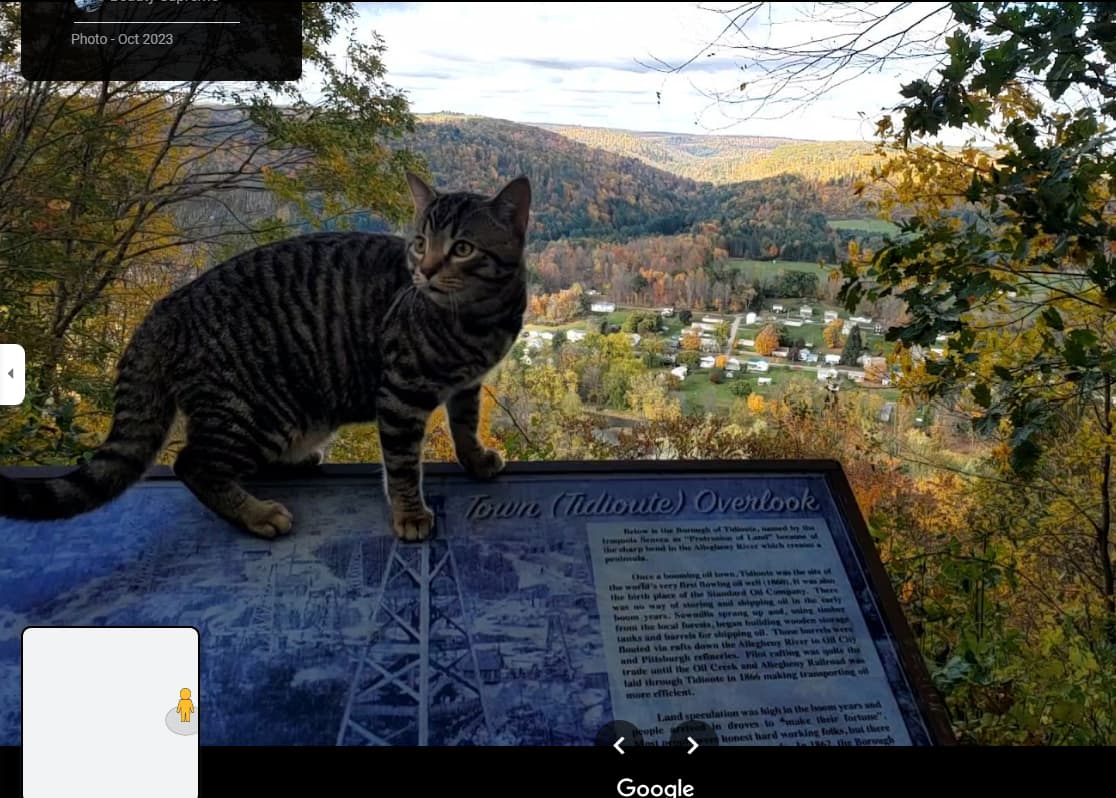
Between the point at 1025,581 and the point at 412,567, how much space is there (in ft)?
5.43

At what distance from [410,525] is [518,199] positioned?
2.17ft

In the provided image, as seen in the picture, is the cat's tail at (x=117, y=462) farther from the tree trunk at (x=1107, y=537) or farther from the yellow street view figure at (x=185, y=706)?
the tree trunk at (x=1107, y=537)

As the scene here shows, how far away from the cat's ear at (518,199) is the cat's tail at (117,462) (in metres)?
0.76

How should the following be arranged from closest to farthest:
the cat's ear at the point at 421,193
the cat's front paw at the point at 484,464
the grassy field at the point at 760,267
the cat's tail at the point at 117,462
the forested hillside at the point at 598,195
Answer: the cat's tail at the point at 117,462 → the cat's ear at the point at 421,193 → the cat's front paw at the point at 484,464 → the forested hillside at the point at 598,195 → the grassy field at the point at 760,267

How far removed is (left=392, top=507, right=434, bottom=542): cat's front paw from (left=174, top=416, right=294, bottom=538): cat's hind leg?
0.21 m

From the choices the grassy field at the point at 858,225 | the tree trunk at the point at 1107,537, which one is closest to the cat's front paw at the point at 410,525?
the grassy field at the point at 858,225

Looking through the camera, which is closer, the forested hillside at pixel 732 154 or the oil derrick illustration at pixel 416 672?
the oil derrick illustration at pixel 416 672

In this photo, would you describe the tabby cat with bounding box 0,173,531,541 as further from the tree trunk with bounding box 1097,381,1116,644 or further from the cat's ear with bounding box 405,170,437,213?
the tree trunk with bounding box 1097,381,1116,644

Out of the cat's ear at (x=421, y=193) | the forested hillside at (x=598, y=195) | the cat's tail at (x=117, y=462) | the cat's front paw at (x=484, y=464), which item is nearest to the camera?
the cat's tail at (x=117, y=462)

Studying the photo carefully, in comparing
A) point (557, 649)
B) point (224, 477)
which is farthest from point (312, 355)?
point (557, 649)

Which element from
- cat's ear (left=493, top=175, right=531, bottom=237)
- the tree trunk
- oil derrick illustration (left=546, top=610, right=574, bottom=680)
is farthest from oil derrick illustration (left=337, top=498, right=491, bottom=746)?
the tree trunk

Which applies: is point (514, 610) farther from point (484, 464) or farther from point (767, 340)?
point (767, 340)

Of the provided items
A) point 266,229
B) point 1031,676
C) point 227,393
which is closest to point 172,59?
point 266,229

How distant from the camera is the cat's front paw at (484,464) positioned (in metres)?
1.74
